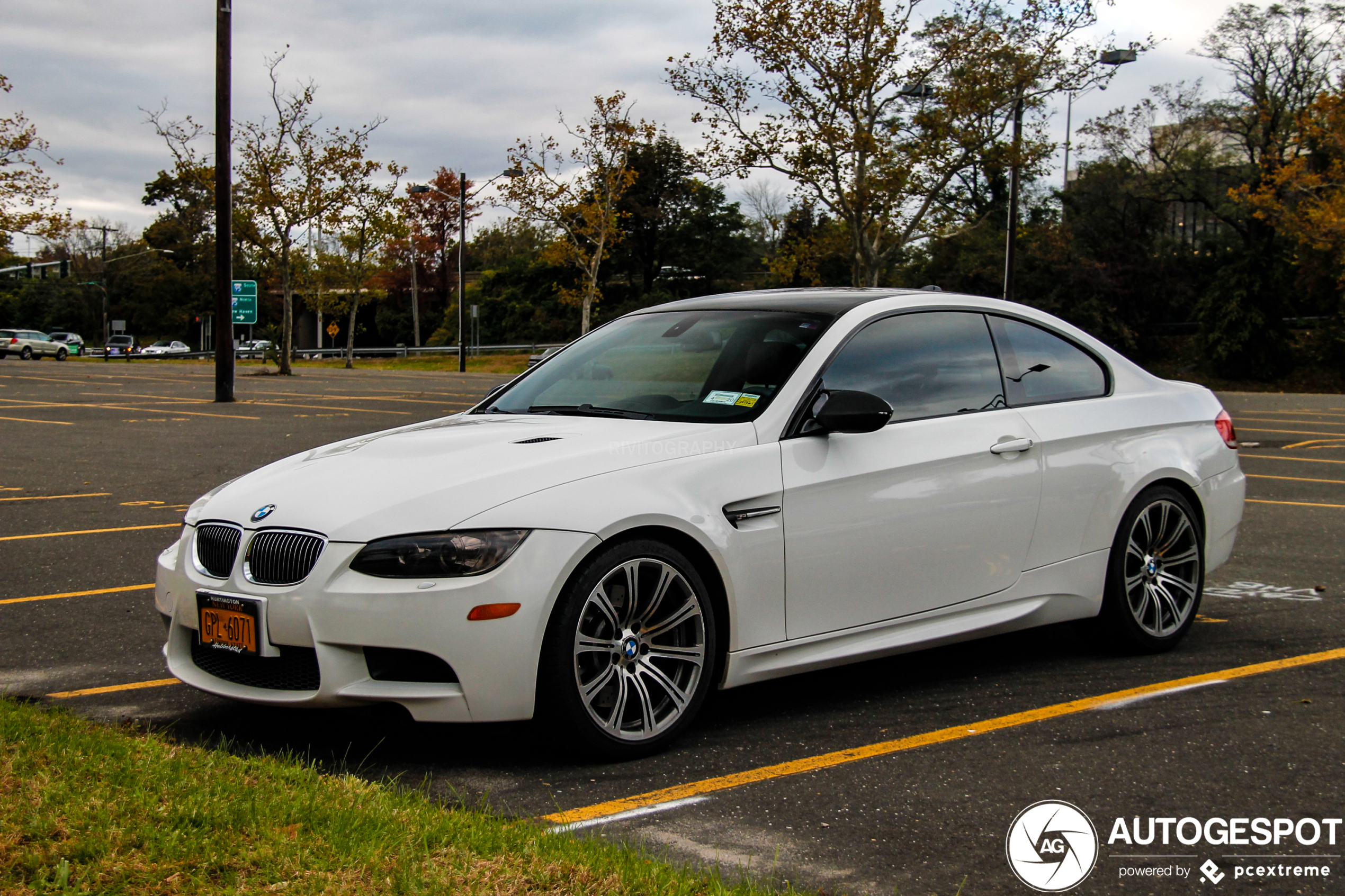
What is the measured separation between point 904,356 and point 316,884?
319cm

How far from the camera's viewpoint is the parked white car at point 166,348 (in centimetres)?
8225

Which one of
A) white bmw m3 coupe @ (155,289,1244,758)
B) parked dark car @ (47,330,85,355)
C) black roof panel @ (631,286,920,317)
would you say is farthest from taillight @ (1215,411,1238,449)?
parked dark car @ (47,330,85,355)

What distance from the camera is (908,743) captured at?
4.51 meters

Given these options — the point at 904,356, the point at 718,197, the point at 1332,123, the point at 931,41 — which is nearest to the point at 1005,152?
the point at 931,41

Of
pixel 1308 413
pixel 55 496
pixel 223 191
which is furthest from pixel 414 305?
pixel 55 496

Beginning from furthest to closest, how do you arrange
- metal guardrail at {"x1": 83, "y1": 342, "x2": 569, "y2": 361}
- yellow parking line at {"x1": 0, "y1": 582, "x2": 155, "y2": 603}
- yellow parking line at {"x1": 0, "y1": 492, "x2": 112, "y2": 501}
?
1. metal guardrail at {"x1": 83, "y1": 342, "x2": 569, "y2": 361}
2. yellow parking line at {"x1": 0, "y1": 492, "x2": 112, "y2": 501}
3. yellow parking line at {"x1": 0, "y1": 582, "x2": 155, "y2": 603}

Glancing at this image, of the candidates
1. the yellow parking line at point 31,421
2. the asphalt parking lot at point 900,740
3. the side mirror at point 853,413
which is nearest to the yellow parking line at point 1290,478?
the asphalt parking lot at point 900,740

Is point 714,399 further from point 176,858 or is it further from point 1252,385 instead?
point 1252,385

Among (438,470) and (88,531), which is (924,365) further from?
(88,531)

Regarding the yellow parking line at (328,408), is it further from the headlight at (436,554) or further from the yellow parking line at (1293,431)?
the headlight at (436,554)

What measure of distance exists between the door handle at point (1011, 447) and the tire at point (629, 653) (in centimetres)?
150

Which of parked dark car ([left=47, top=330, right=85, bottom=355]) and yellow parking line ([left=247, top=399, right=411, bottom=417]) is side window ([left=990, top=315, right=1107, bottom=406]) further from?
parked dark car ([left=47, top=330, right=85, bottom=355])

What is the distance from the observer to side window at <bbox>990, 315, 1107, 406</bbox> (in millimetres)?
5609

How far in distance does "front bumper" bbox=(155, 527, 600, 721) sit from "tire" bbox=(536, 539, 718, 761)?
2.6 inches
